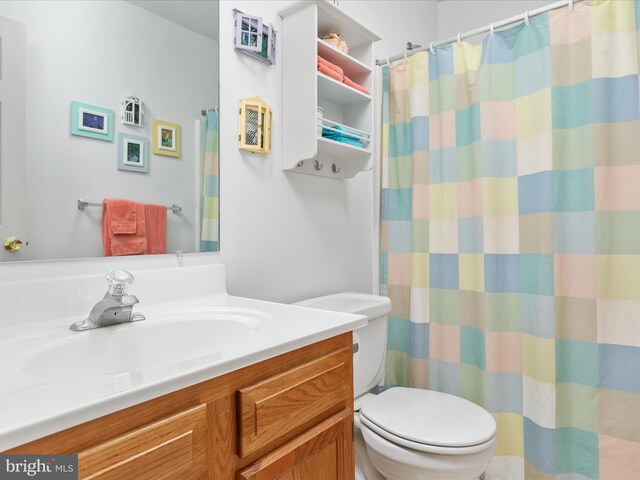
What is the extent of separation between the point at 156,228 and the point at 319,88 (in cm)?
82

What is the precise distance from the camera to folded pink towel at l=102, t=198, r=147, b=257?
3.28 feet

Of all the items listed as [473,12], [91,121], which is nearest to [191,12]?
[91,121]

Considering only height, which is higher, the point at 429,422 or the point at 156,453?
the point at 156,453

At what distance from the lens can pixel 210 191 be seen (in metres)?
1.22

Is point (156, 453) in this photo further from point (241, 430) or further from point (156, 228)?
point (156, 228)

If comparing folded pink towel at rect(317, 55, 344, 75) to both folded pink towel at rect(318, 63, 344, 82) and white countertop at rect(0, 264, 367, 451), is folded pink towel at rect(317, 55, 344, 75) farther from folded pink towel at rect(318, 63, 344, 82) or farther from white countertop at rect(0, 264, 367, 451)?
white countertop at rect(0, 264, 367, 451)

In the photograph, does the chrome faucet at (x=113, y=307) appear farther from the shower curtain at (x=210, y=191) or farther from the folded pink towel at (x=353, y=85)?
the folded pink towel at (x=353, y=85)

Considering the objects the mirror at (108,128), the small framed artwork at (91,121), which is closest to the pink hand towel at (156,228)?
the mirror at (108,128)

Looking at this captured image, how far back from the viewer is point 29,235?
882 millimetres

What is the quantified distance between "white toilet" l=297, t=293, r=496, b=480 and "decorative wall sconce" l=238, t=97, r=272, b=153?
0.60 metres

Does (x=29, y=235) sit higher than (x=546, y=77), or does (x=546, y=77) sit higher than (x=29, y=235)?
(x=546, y=77)

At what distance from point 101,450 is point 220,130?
38.2 inches

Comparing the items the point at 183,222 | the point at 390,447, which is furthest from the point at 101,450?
the point at 390,447

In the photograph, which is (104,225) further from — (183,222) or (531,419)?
(531,419)
